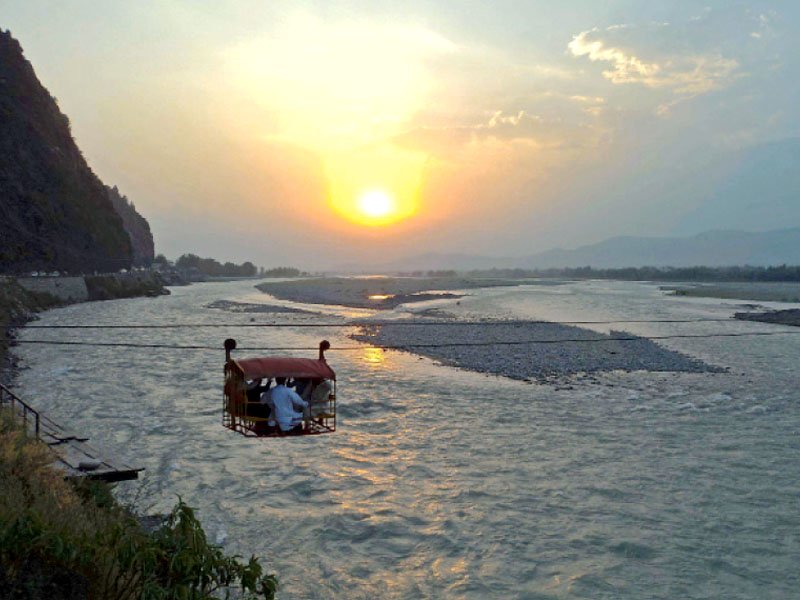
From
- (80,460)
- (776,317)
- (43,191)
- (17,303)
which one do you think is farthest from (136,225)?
(80,460)

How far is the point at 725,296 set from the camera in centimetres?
9719

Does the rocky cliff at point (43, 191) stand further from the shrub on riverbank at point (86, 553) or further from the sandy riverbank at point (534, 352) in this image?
the shrub on riverbank at point (86, 553)

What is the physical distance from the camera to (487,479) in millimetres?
15633

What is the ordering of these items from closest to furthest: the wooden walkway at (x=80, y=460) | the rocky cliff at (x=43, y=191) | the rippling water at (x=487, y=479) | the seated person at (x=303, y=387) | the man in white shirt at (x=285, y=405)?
the man in white shirt at (x=285, y=405) → the rippling water at (x=487, y=479) → the seated person at (x=303, y=387) → the wooden walkway at (x=80, y=460) → the rocky cliff at (x=43, y=191)

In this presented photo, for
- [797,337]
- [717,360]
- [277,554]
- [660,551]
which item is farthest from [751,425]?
[797,337]

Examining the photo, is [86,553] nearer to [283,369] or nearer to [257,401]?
[283,369]

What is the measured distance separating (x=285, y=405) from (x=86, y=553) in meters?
4.45

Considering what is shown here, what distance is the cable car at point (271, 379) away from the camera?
1067 centimetres

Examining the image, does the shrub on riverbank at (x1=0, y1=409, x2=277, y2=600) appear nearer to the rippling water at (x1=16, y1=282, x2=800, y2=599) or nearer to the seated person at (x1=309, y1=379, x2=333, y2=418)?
the rippling water at (x1=16, y1=282, x2=800, y2=599)

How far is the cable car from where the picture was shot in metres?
10.7

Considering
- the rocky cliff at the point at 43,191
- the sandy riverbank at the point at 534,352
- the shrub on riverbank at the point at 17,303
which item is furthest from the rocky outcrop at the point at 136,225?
the sandy riverbank at the point at 534,352

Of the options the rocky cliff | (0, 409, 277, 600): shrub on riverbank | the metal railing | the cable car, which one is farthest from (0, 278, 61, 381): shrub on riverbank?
(0, 409, 277, 600): shrub on riverbank

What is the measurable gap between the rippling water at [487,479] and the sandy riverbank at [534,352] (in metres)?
2.05

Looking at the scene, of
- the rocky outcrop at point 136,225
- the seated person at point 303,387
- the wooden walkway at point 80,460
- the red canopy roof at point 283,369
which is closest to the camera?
the red canopy roof at point 283,369
